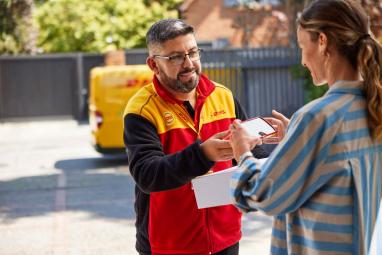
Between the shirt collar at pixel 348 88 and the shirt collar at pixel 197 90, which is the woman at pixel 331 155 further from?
the shirt collar at pixel 197 90

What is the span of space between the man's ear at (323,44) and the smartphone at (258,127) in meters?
0.43

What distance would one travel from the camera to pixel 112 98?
12.1 meters

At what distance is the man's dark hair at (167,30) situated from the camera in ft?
9.52

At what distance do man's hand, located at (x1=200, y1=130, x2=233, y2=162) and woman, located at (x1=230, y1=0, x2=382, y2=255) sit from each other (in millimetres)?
412

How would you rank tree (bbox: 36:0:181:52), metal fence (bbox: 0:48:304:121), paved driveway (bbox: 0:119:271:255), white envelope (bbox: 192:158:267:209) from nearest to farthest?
white envelope (bbox: 192:158:267:209) < paved driveway (bbox: 0:119:271:255) < metal fence (bbox: 0:48:304:121) < tree (bbox: 36:0:181:52)

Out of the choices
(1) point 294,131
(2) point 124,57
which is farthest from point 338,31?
(2) point 124,57

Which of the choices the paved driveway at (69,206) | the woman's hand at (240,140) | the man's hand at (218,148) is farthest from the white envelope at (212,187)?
the paved driveway at (69,206)

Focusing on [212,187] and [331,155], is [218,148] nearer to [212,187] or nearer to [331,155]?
[212,187]

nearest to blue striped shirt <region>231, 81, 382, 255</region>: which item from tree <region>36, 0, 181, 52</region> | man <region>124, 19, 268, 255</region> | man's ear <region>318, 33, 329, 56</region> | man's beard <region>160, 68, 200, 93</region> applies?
man's ear <region>318, 33, 329, 56</region>

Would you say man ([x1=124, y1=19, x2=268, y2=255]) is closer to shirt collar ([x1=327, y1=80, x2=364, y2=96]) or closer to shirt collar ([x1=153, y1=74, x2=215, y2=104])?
shirt collar ([x1=153, y1=74, x2=215, y2=104])

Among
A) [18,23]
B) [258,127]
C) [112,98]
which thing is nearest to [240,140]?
[258,127]

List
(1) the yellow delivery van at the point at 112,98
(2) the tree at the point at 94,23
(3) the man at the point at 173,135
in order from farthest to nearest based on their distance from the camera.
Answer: (2) the tree at the point at 94,23
(1) the yellow delivery van at the point at 112,98
(3) the man at the point at 173,135

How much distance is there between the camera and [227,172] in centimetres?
268

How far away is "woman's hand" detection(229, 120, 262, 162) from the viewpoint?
2.23 metres
